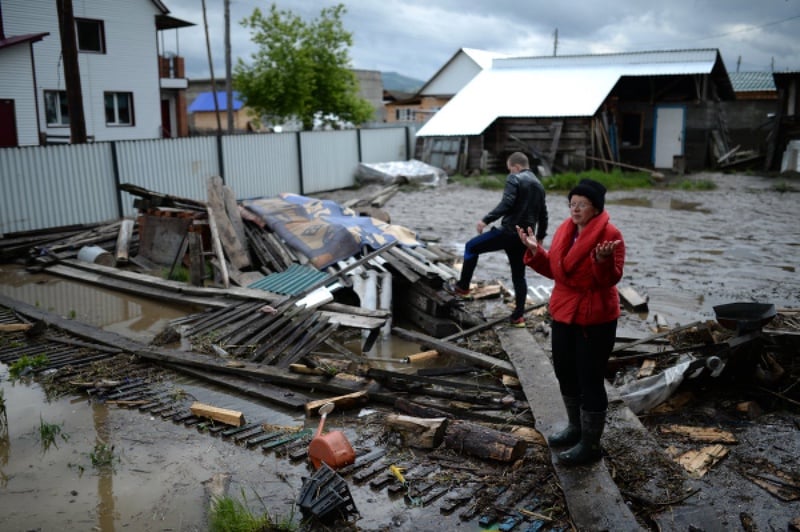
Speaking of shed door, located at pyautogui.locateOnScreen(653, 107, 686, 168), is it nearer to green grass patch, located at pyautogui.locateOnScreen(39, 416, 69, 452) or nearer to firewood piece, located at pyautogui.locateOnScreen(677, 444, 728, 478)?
firewood piece, located at pyautogui.locateOnScreen(677, 444, 728, 478)

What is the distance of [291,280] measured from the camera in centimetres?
916

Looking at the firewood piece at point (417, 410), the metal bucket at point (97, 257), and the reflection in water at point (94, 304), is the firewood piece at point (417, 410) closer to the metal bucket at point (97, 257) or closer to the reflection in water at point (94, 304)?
the reflection in water at point (94, 304)

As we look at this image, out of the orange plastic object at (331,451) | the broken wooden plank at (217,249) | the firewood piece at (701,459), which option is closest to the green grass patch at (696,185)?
the broken wooden plank at (217,249)

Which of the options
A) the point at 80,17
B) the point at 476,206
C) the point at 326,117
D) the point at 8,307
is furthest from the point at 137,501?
the point at 326,117

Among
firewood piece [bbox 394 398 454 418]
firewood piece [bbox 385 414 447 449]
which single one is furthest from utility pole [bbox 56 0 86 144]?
firewood piece [bbox 385 414 447 449]

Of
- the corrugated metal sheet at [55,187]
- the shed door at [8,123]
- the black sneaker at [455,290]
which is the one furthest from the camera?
the shed door at [8,123]

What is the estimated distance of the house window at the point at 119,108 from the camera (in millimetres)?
28828

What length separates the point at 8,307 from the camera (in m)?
9.05

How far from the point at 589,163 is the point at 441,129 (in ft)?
19.1

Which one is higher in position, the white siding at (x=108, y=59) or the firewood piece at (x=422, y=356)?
the white siding at (x=108, y=59)

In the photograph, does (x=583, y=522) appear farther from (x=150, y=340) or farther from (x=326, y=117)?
(x=326, y=117)

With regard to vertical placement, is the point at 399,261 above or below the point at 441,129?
below

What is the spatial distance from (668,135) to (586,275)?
25134mm

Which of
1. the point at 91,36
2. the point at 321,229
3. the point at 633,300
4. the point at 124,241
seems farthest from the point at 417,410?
the point at 91,36
